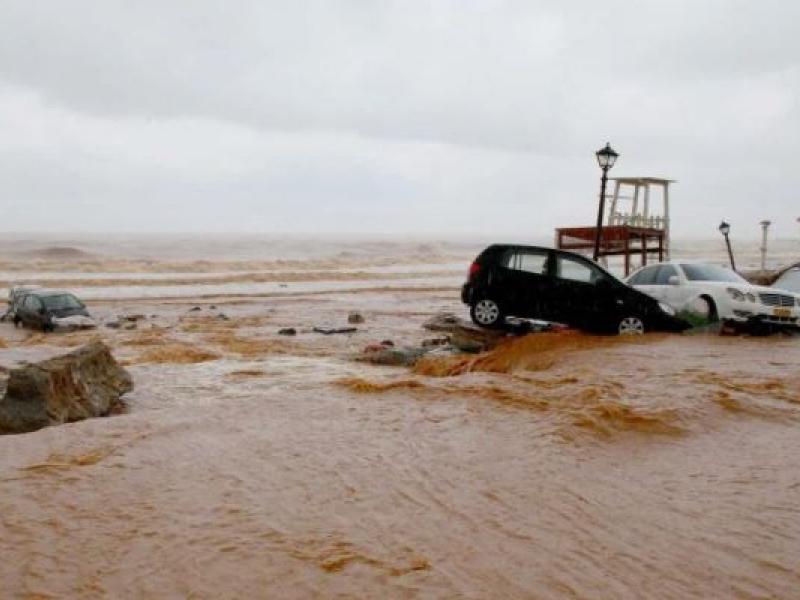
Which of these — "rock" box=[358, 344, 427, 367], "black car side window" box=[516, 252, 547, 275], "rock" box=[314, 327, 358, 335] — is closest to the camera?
"rock" box=[358, 344, 427, 367]

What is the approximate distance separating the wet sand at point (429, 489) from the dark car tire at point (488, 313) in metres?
3.26

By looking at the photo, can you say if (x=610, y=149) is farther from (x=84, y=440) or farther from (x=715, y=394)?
(x=84, y=440)

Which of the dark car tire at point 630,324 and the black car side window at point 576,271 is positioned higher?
the black car side window at point 576,271

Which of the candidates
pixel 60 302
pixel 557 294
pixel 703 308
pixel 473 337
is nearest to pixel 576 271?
pixel 557 294

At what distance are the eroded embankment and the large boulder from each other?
3.10 m

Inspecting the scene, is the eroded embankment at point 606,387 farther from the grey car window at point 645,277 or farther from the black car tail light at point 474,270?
the grey car window at point 645,277

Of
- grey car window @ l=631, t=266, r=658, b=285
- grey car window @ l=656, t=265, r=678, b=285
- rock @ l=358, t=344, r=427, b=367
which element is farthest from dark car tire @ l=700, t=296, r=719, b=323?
rock @ l=358, t=344, r=427, b=367

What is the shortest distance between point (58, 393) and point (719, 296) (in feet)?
37.3

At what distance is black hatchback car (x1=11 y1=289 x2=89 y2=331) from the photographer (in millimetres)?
19750

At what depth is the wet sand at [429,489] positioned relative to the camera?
3.83 meters

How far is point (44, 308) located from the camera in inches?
783

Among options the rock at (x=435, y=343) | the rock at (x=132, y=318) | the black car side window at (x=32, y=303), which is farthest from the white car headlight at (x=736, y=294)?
the black car side window at (x=32, y=303)

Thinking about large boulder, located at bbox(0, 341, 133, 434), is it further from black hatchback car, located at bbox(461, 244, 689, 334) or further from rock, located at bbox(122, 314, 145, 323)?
rock, located at bbox(122, 314, 145, 323)

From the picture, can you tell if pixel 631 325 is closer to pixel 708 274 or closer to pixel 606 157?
pixel 708 274
